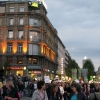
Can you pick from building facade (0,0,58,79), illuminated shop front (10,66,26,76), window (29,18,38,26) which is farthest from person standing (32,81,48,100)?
window (29,18,38,26)

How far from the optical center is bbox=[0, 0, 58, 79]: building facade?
2483 inches

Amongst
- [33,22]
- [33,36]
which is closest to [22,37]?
[33,36]

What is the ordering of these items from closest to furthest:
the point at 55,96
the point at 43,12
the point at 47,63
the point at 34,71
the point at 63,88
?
the point at 55,96
the point at 63,88
the point at 34,71
the point at 43,12
the point at 47,63

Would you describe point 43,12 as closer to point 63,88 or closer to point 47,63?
point 47,63

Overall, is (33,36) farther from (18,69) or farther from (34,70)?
(18,69)

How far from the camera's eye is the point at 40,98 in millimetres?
7648

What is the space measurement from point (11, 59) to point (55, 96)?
179 feet

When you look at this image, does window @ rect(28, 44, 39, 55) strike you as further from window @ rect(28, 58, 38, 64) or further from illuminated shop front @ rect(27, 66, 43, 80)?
illuminated shop front @ rect(27, 66, 43, 80)

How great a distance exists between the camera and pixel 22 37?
63656 millimetres

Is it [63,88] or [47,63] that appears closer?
[63,88]

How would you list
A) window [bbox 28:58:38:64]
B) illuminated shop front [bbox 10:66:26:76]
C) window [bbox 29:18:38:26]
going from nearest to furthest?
1. illuminated shop front [bbox 10:66:26:76]
2. window [bbox 28:58:38:64]
3. window [bbox 29:18:38:26]

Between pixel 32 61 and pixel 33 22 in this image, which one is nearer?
pixel 32 61

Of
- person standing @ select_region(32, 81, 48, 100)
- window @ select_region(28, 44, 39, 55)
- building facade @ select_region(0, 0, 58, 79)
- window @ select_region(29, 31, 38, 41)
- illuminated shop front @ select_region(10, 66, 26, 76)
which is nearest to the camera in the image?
person standing @ select_region(32, 81, 48, 100)

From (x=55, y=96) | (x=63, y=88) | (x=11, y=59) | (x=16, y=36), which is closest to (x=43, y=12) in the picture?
(x=16, y=36)
